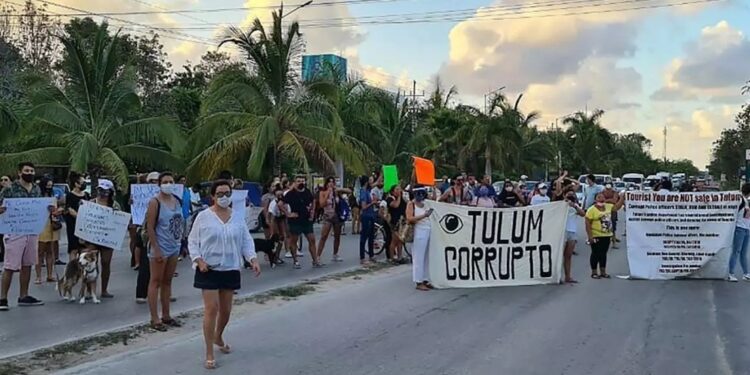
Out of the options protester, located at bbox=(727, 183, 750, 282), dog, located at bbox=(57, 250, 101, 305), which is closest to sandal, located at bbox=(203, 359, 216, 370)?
dog, located at bbox=(57, 250, 101, 305)

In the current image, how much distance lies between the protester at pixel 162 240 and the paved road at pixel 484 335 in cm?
72

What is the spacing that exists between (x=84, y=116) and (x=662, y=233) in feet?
61.0

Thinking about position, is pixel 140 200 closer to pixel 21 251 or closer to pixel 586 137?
pixel 21 251

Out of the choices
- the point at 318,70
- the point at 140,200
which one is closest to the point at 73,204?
the point at 140,200

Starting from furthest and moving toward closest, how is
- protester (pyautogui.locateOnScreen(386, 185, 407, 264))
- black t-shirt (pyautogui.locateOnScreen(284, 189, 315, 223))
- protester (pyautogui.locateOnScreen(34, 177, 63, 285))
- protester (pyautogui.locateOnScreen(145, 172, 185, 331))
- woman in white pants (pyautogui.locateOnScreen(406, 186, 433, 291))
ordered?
protester (pyautogui.locateOnScreen(386, 185, 407, 264)) < black t-shirt (pyautogui.locateOnScreen(284, 189, 315, 223)) < woman in white pants (pyautogui.locateOnScreen(406, 186, 433, 291)) < protester (pyautogui.locateOnScreen(34, 177, 63, 285)) < protester (pyautogui.locateOnScreen(145, 172, 185, 331))

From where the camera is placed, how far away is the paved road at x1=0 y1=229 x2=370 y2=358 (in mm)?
8555

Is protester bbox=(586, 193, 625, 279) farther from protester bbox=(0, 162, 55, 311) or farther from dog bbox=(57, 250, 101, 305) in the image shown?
protester bbox=(0, 162, 55, 311)

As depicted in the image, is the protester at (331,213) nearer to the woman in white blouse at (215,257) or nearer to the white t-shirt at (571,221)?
the white t-shirt at (571,221)

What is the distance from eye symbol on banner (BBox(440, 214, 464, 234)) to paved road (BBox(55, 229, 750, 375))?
3.60ft

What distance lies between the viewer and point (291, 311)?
10297mm

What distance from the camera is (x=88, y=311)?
10.1 metres

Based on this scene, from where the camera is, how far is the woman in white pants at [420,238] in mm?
12500

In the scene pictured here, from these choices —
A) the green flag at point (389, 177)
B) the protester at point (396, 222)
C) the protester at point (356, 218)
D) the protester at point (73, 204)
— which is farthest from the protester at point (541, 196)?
the protester at point (73, 204)

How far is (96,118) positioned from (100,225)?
15.2 meters
